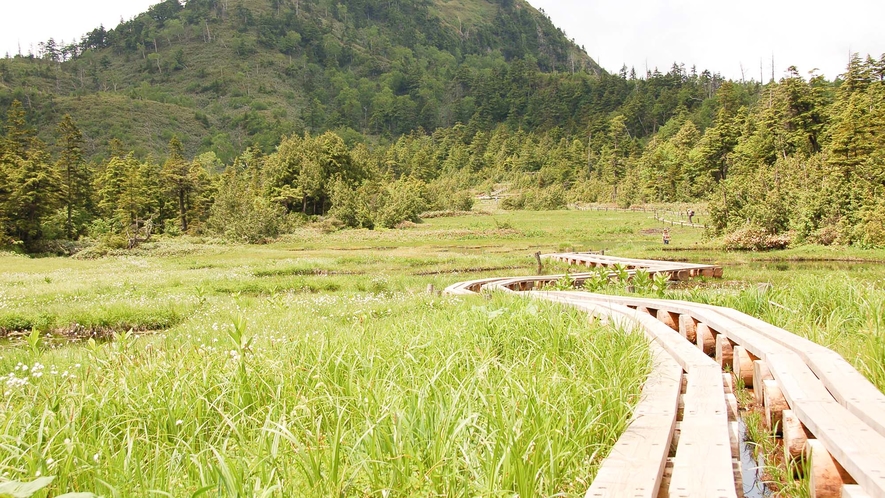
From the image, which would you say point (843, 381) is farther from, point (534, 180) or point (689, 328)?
point (534, 180)

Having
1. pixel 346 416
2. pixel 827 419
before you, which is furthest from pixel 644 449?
pixel 346 416

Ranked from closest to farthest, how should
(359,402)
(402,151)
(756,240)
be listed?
1. (359,402)
2. (756,240)
3. (402,151)

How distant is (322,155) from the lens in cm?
6881

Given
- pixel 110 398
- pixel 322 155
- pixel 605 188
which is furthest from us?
pixel 605 188

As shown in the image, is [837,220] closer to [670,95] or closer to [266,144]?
[670,95]

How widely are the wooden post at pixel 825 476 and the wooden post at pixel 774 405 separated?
5.28ft

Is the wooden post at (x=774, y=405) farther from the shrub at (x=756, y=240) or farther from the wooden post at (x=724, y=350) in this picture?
the shrub at (x=756, y=240)

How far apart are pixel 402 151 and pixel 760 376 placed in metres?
116

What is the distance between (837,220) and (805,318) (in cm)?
2813

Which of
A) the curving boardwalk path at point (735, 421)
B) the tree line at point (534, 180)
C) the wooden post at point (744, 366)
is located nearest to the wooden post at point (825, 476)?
the curving boardwalk path at point (735, 421)

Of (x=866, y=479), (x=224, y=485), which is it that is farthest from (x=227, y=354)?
(x=866, y=479)

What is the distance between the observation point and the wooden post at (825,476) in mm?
3057

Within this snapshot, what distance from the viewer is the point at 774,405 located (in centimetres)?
466

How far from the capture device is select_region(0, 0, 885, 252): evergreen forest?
41.5 m
